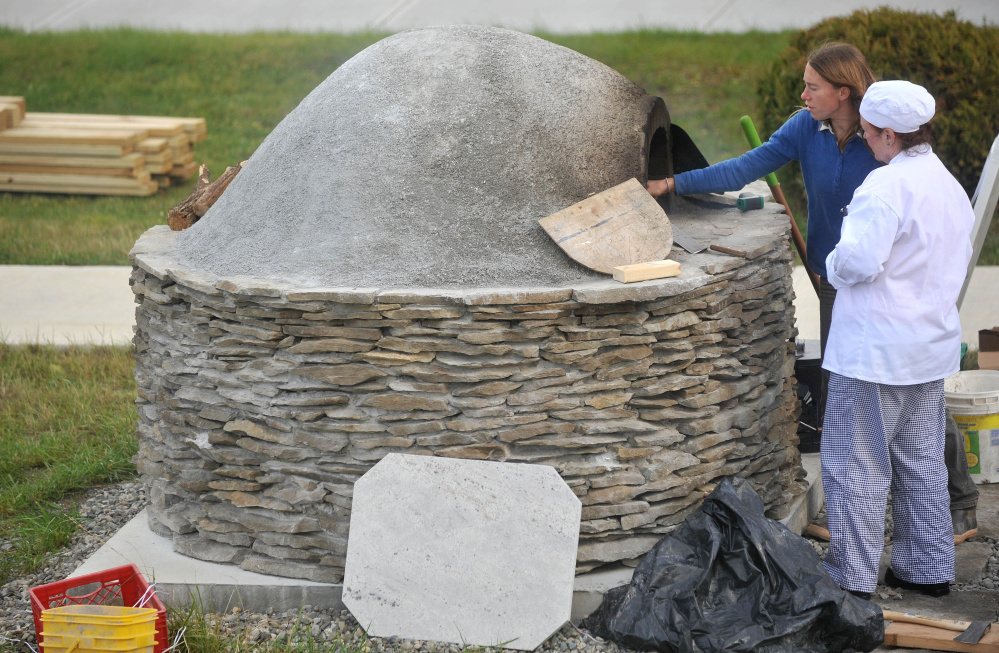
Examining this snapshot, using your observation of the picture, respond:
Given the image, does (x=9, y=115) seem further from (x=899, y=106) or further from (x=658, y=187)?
(x=899, y=106)

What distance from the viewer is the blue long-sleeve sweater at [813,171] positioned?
3875 mm

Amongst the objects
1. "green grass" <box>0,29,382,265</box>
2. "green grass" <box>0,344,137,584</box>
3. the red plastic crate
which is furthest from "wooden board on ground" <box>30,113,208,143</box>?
the red plastic crate

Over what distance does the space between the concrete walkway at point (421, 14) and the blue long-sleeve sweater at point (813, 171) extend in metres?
9.81

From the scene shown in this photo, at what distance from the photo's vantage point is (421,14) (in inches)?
560

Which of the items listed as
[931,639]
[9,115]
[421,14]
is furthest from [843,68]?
[421,14]

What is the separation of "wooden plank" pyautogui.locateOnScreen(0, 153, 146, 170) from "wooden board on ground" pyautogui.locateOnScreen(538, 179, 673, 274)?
780 centimetres

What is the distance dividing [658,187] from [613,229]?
532mm

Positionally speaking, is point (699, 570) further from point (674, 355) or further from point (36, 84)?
point (36, 84)

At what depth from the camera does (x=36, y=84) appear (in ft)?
41.5

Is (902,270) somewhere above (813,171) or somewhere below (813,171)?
below

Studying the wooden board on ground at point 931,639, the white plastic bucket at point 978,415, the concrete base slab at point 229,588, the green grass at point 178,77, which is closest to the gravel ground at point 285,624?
the concrete base slab at point 229,588

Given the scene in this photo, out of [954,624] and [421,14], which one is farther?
[421,14]

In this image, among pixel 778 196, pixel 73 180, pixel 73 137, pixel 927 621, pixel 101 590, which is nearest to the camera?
pixel 927 621

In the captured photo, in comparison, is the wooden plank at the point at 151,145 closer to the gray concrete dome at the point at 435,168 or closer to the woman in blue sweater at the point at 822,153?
the gray concrete dome at the point at 435,168
